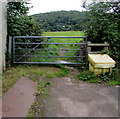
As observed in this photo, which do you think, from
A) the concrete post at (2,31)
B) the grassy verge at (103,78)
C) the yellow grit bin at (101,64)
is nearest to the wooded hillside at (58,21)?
the concrete post at (2,31)

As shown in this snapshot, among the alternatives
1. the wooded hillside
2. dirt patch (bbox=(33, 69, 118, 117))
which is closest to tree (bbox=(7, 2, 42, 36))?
dirt patch (bbox=(33, 69, 118, 117))

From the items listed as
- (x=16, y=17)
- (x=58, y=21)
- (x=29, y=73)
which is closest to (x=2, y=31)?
(x=16, y=17)

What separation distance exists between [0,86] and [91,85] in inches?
86.2

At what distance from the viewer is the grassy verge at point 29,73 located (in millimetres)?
4152

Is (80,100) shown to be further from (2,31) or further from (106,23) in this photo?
(106,23)

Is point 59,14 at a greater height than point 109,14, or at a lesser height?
greater

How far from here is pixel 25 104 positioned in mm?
2924

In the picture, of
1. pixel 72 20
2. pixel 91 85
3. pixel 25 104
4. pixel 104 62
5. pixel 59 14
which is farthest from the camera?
pixel 59 14

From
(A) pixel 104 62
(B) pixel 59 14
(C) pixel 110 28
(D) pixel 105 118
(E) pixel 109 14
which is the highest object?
(B) pixel 59 14

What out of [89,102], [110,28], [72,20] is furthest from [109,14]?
[72,20]

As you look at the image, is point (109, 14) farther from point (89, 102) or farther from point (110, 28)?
point (89, 102)

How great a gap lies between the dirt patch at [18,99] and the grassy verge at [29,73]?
0.92ft

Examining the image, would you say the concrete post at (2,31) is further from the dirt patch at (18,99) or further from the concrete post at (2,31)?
the dirt patch at (18,99)

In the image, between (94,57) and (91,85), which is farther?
(94,57)
